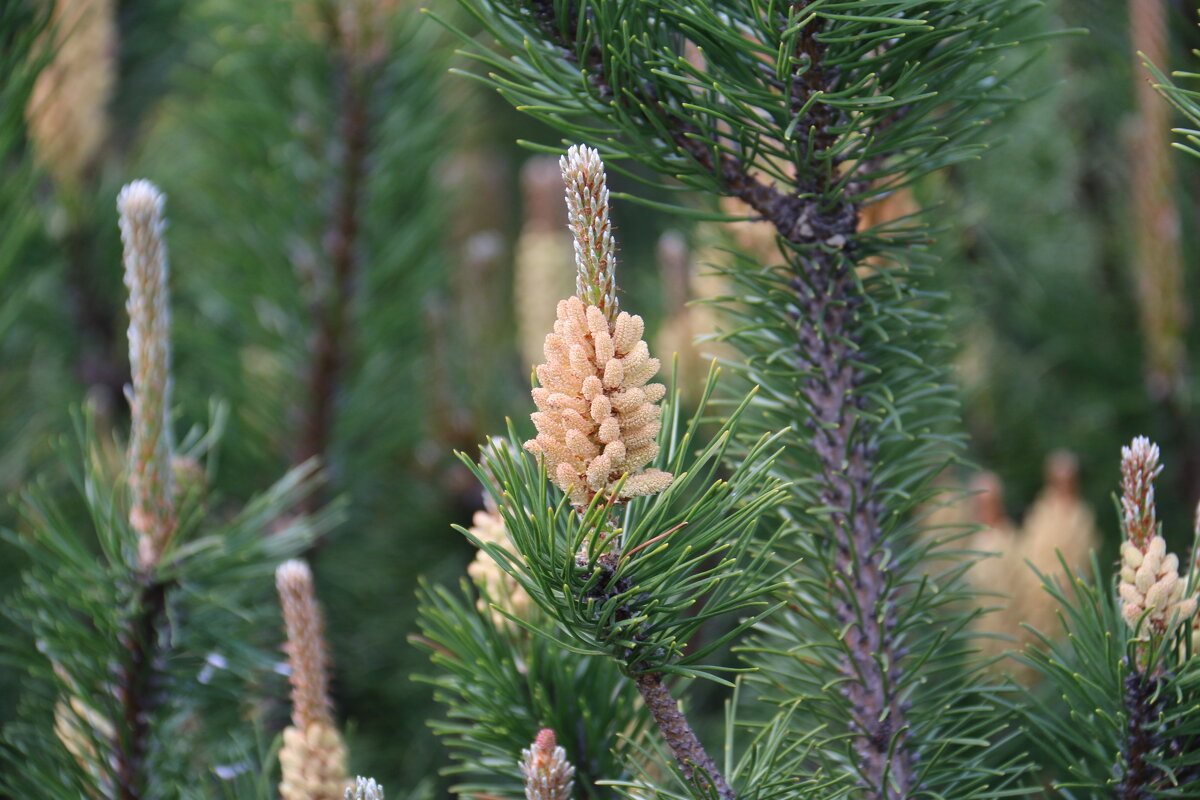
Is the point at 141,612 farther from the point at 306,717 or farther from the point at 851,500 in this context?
the point at 851,500

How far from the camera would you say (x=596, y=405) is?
0.37 m

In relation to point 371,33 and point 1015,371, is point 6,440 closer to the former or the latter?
point 371,33

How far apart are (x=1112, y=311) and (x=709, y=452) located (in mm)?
893

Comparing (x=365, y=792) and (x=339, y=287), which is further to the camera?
(x=339, y=287)

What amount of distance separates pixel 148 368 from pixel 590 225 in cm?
30

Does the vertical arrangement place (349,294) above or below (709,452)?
above

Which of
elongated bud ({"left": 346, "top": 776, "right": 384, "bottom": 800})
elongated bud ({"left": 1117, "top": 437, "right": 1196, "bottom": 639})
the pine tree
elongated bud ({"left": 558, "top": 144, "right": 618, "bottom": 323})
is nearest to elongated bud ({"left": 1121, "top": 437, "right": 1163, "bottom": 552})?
elongated bud ({"left": 1117, "top": 437, "right": 1196, "bottom": 639})

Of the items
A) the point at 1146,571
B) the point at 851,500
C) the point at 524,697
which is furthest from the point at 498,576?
the point at 1146,571

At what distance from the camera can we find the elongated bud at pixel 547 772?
40cm

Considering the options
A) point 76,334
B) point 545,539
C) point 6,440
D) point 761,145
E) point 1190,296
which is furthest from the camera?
point 1190,296

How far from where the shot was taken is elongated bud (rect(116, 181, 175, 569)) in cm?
54

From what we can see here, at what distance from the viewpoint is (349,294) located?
904mm

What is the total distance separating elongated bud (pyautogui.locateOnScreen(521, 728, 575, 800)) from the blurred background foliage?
15.6 inches

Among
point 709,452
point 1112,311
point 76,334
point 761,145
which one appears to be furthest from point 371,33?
point 1112,311
